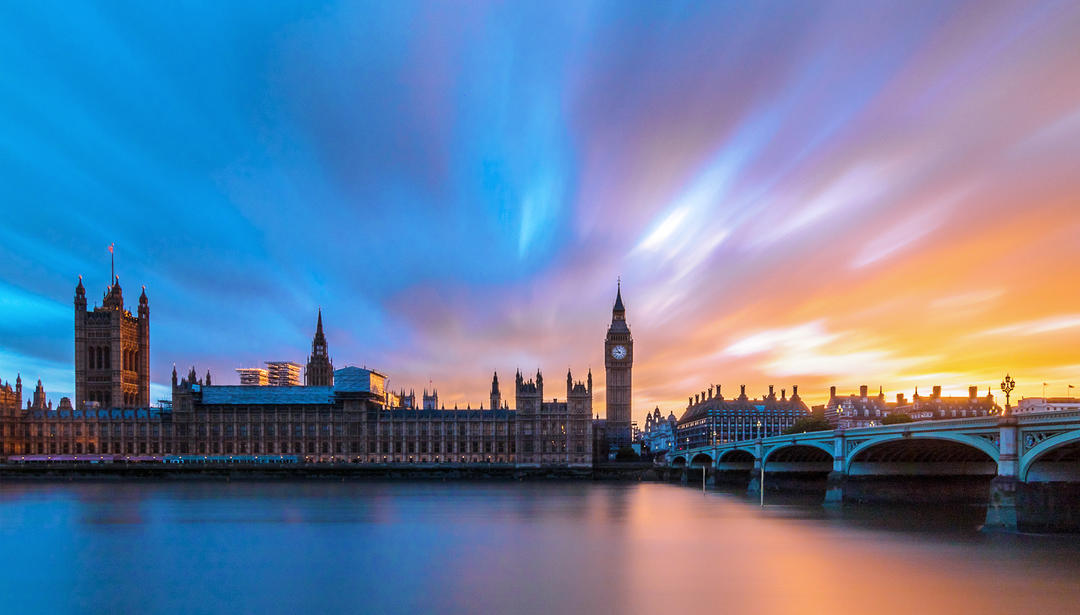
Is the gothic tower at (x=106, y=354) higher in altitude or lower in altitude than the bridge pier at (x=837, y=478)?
higher

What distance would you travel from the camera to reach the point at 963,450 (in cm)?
5897

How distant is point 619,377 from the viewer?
172 meters

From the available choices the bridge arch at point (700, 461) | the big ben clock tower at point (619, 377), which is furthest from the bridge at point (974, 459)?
the big ben clock tower at point (619, 377)

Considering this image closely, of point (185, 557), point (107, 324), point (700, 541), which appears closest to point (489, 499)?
point (700, 541)

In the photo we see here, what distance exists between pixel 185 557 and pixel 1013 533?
42.8m

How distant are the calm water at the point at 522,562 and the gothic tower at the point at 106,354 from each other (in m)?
105

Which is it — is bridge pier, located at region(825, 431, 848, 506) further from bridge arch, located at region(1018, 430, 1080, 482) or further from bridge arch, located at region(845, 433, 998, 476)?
bridge arch, located at region(1018, 430, 1080, 482)

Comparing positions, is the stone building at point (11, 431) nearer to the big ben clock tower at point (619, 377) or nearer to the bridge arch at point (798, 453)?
the big ben clock tower at point (619, 377)

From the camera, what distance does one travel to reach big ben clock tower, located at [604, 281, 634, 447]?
552 feet

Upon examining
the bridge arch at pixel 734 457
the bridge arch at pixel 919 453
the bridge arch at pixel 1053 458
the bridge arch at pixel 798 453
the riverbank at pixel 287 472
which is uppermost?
the bridge arch at pixel 1053 458

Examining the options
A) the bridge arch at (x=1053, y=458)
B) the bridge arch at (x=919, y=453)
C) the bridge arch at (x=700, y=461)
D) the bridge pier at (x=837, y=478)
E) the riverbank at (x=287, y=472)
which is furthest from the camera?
the riverbank at (x=287, y=472)

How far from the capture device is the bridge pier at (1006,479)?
40906 mm

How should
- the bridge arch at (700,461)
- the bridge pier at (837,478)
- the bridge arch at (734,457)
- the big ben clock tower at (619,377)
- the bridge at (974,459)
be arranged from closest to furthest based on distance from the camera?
the bridge at (974,459) < the bridge pier at (837,478) < the bridge arch at (734,457) < the bridge arch at (700,461) < the big ben clock tower at (619,377)

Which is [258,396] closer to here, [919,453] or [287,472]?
[287,472]
